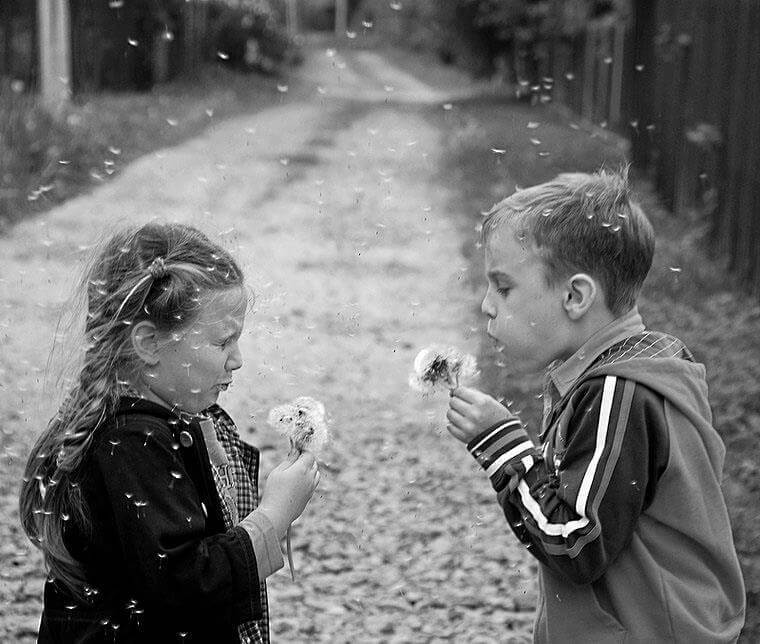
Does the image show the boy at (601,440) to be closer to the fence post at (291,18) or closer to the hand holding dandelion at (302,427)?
the hand holding dandelion at (302,427)

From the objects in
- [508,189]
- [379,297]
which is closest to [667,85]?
[508,189]

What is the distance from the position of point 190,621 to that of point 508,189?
8.13 m

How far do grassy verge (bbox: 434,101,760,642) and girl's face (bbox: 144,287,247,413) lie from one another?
1.80 metres

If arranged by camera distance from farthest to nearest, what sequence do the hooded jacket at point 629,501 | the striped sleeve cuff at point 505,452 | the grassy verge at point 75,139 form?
the grassy verge at point 75,139 < the striped sleeve cuff at point 505,452 < the hooded jacket at point 629,501

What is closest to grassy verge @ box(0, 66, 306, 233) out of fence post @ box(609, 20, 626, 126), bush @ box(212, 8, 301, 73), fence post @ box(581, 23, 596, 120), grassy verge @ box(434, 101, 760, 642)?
grassy verge @ box(434, 101, 760, 642)

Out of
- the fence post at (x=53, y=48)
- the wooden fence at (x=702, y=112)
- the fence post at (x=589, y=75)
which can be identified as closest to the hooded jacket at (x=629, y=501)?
the wooden fence at (x=702, y=112)

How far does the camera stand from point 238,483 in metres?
2.16

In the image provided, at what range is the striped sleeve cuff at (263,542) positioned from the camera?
6.19 feet

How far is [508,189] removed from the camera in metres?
9.74

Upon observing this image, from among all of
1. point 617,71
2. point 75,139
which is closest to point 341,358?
point 75,139

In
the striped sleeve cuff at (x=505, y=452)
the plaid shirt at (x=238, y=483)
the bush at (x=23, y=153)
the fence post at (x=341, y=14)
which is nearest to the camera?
the striped sleeve cuff at (x=505, y=452)

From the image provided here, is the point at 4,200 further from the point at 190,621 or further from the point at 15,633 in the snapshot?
the point at 190,621

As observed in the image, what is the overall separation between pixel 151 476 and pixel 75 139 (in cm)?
942

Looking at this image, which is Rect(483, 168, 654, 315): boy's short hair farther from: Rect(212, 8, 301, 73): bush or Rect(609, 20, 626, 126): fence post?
Rect(212, 8, 301, 73): bush
